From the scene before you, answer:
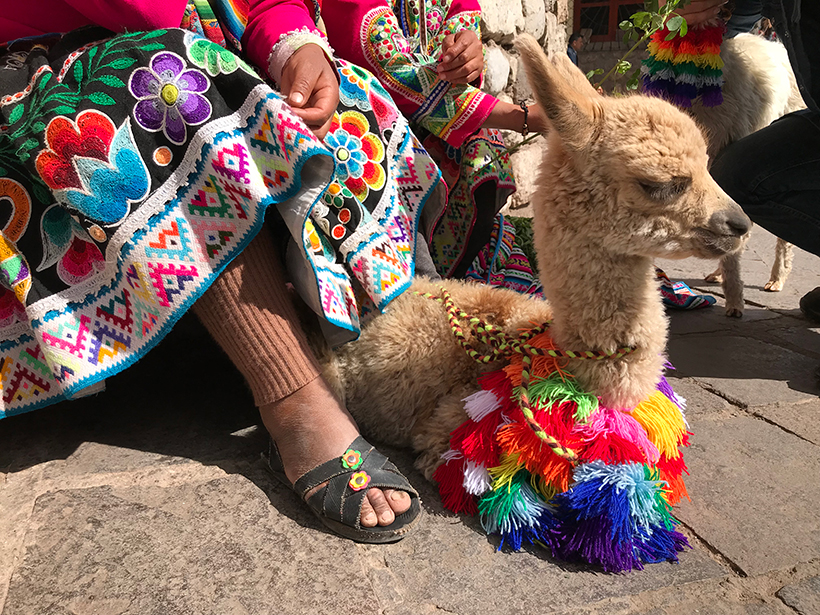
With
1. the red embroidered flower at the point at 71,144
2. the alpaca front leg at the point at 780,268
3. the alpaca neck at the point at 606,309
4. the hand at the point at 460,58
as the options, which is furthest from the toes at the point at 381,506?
the alpaca front leg at the point at 780,268

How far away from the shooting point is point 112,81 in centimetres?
137

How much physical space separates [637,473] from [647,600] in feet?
0.85

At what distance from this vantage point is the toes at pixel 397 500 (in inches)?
55.1

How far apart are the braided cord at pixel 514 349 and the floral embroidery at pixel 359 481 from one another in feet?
1.34

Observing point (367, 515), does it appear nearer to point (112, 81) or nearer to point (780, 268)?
→ point (112, 81)

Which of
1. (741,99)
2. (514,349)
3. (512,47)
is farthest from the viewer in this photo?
(512,47)

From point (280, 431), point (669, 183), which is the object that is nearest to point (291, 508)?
point (280, 431)

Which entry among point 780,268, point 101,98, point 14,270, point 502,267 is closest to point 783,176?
point 780,268

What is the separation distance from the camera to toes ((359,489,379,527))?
1.36m

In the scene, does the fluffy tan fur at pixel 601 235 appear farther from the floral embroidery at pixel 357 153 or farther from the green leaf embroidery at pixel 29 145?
the green leaf embroidery at pixel 29 145

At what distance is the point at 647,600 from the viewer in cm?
122

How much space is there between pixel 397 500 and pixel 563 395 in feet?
1.55

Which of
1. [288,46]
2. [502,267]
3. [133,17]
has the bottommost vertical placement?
[502,267]

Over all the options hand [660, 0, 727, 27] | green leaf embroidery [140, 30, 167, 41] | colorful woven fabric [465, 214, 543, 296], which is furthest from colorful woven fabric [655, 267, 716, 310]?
green leaf embroidery [140, 30, 167, 41]
